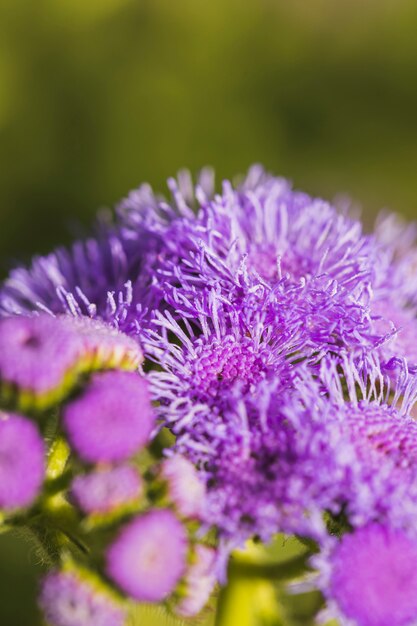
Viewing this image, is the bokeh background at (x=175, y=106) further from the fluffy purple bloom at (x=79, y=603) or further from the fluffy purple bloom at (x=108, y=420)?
the fluffy purple bloom at (x=79, y=603)

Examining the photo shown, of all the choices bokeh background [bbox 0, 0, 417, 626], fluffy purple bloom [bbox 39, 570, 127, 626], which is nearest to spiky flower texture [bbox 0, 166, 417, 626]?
fluffy purple bloom [bbox 39, 570, 127, 626]

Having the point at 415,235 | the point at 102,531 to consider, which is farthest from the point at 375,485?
the point at 415,235

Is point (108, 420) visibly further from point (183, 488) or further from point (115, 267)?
point (115, 267)

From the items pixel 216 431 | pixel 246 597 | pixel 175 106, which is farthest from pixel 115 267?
pixel 175 106

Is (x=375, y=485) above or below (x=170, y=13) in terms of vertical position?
below

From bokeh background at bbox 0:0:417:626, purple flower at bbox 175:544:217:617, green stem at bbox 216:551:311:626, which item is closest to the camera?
purple flower at bbox 175:544:217:617

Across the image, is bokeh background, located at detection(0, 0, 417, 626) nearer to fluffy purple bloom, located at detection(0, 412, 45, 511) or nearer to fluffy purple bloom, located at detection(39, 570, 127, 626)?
fluffy purple bloom, located at detection(0, 412, 45, 511)

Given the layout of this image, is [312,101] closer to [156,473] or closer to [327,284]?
[327,284]

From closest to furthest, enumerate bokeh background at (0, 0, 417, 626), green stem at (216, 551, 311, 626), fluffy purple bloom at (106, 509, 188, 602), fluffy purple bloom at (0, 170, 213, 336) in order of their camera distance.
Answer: fluffy purple bloom at (106, 509, 188, 602)
green stem at (216, 551, 311, 626)
fluffy purple bloom at (0, 170, 213, 336)
bokeh background at (0, 0, 417, 626)
